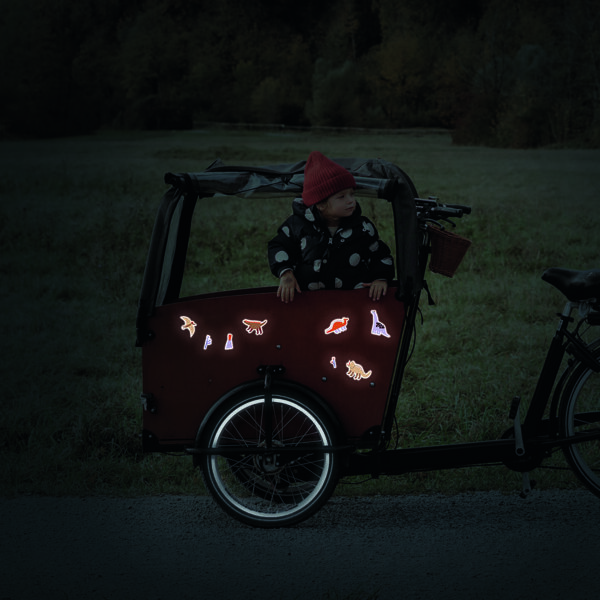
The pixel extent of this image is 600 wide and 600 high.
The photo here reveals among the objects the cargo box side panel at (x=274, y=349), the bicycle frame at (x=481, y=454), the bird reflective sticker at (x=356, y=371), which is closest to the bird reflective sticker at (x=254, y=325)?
the cargo box side panel at (x=274, y=349)

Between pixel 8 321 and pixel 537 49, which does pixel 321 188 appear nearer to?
pixel 8 321

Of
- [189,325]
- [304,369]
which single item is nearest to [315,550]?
[304,369]

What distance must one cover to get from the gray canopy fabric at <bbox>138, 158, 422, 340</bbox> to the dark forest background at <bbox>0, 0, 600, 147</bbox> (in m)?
11.8

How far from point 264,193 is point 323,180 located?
0.32m

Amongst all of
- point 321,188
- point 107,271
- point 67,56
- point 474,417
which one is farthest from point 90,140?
point 321,188

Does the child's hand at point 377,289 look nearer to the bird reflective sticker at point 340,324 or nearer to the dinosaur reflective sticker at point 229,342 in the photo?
the bird reflective sticker at point 340,324

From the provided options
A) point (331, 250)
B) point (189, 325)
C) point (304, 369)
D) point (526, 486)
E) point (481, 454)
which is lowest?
point (526, 486)

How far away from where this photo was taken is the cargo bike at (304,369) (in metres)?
3.44

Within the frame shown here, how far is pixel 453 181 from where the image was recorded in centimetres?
1627

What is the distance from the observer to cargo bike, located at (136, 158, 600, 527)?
135 inches

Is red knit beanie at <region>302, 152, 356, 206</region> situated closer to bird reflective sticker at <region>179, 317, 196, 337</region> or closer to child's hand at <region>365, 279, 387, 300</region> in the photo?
child's hand at <region>365, 279, 387, 300</region>

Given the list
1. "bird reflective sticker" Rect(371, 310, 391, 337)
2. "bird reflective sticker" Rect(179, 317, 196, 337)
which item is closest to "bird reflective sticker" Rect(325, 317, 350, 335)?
"bird reflective sticker" Rect(371, 310, 391, 337)

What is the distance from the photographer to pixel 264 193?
3.59 metres

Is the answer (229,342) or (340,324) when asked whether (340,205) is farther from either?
(229,342)
